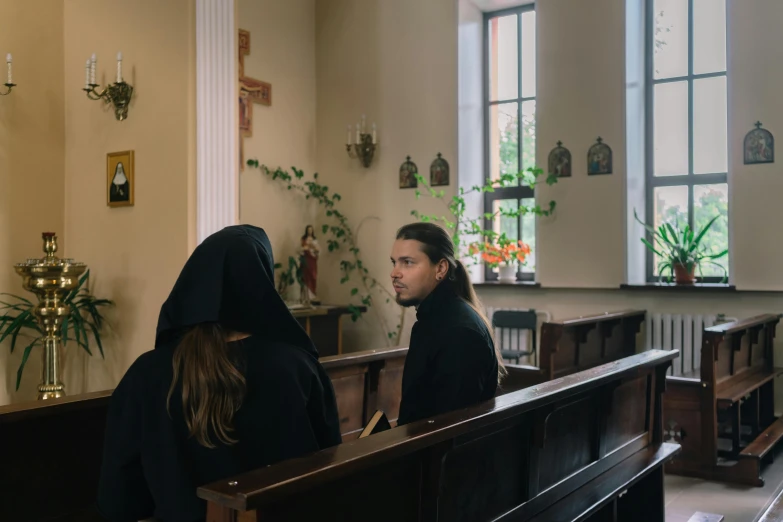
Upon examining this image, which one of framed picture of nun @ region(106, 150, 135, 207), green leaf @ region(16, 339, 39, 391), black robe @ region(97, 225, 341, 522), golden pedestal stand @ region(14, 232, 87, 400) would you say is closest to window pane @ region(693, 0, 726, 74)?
framed picture of nun @ region(106, 150, 135, 207)

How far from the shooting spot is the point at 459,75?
26.1 feet

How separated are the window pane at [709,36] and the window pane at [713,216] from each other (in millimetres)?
1179

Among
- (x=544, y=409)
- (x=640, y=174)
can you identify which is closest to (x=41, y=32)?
(x=544, y=409)

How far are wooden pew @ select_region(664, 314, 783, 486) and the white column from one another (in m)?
3.46

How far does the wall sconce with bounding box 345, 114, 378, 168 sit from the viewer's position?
8.35 meters

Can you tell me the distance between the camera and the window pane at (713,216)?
6.95 meters

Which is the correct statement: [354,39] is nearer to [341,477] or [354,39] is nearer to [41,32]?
[41,32]

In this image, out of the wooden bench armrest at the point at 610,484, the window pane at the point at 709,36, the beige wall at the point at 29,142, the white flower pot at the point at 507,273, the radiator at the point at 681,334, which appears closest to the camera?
the wooden bench armrest at the point at 610,484

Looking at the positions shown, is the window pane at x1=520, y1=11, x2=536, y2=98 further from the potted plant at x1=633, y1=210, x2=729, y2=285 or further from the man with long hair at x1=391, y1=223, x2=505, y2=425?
the man with long hair at x1=391, y1=223, x2=505, y2=425

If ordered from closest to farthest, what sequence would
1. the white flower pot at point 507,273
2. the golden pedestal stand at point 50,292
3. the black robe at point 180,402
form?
the black robe at point 180,402, the golden pedestal stand at point 50,292, the white flower pot at point 507,273

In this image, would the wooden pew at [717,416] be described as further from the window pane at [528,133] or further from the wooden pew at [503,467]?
the window pane at [528,133]

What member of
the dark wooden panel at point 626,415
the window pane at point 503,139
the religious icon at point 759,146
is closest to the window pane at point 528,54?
the window pane at point 503,139

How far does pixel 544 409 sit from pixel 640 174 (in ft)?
17.7

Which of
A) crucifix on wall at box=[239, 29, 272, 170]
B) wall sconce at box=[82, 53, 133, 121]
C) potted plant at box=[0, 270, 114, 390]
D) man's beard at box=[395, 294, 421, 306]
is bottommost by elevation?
potted plant at box=[0, 270, 114, 390]
